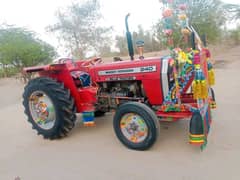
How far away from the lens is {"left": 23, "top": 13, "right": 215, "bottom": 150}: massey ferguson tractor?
2.50 metres

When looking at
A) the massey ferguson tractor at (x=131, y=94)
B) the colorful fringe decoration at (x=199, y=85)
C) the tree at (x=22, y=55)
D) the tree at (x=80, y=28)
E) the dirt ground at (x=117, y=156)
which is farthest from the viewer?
the tree at (x=80, y=28)

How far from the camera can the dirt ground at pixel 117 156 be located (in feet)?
7.42

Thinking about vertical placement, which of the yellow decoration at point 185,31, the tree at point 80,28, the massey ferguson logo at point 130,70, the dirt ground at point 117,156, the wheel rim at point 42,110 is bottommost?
the dirt ground at point 117,156

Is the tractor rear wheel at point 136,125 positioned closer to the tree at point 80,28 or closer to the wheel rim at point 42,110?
the wheel rim at point 42,110

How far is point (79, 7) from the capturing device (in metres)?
13.3

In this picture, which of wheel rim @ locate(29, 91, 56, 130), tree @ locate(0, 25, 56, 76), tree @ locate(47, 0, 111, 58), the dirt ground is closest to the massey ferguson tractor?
wheel rim @ locate(29, 91, 56, 130)

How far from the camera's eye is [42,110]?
3424 mm

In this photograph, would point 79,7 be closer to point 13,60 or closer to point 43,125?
point 13,60

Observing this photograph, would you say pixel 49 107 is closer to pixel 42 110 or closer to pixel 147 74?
pixel 42 110

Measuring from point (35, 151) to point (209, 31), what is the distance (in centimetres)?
1007

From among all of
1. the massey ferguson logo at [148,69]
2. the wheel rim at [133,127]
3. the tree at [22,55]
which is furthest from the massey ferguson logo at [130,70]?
the tree at [22,55]

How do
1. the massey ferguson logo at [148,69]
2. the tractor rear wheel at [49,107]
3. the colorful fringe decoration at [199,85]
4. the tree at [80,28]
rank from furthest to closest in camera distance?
the tree at [80,28] < the tractor rear wheel at [49,107] < the massey ferguson logo at [148,69] < the colorful fringe decoration at [199,85]

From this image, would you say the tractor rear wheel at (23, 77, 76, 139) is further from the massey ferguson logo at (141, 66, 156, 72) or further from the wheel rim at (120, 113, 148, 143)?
the massey ferguson logo at (141, 66, 156, 72)

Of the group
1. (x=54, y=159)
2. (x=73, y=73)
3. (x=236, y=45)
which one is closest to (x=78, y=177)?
(x=54, y=159)
